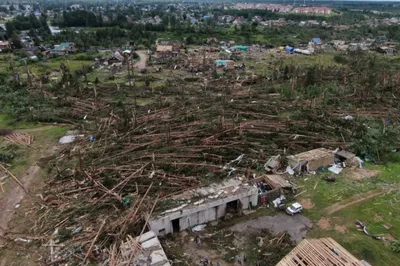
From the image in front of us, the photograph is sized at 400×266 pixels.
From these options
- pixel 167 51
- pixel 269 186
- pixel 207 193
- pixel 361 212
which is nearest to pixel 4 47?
pixel 167 51

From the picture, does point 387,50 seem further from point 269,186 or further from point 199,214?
point 199,214

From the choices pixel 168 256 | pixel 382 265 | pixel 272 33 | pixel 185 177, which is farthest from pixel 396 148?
pixel 272 33

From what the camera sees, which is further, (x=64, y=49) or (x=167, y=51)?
(x=64, y=49)

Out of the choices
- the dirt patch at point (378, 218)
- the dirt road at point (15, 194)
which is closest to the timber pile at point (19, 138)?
the dirt road at point (15, 194)

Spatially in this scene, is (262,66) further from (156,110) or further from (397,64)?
(156,110)

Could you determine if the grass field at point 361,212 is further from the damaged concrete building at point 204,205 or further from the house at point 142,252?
the house at point 142,252

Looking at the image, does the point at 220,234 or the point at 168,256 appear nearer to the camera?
the point at 168,256

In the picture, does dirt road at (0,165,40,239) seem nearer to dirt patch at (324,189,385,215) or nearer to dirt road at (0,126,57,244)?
dirt road at (0,126,57,244)
